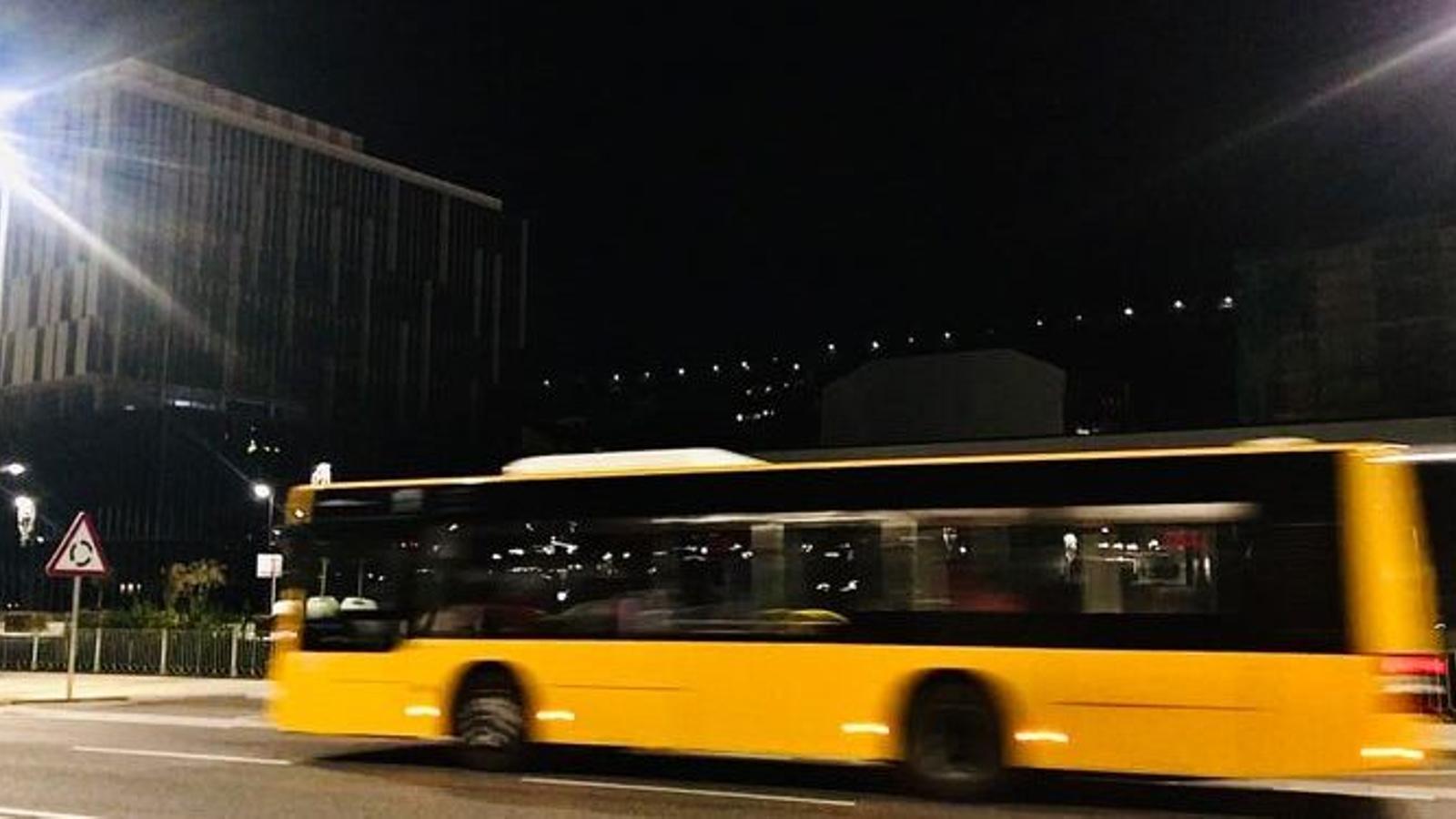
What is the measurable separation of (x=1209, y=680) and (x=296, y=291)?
343 feet

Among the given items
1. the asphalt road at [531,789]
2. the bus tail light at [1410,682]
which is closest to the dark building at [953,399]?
the asphalt road at [531,789]

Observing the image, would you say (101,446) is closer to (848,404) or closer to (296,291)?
(296,291)

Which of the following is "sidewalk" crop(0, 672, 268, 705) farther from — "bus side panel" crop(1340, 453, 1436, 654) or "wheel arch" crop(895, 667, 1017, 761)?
"bus side panel" crop(1340, 453, 1436, 654)

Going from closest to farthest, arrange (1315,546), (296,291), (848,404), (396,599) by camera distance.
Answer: (1315,546), (396,599), (848,404), (296,291)

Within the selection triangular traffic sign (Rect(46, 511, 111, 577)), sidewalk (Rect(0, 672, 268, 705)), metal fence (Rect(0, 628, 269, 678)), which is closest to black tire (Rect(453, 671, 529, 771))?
triangular traffic sign (Rect(46, 511, 111, 577))

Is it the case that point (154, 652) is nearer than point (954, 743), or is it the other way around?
point (954, 743)

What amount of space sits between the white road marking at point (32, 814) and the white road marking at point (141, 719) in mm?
7694

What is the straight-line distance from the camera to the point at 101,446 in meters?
92.4

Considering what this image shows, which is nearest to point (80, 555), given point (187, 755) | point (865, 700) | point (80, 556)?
point (80, 556)

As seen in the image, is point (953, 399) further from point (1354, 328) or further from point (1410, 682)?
point (1410, 682)

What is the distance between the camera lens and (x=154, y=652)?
2964 cm

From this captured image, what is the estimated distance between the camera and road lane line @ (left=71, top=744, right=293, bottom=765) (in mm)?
13571

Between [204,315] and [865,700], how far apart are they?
9807 cm

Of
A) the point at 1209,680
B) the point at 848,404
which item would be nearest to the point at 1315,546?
the point at 1209,680
